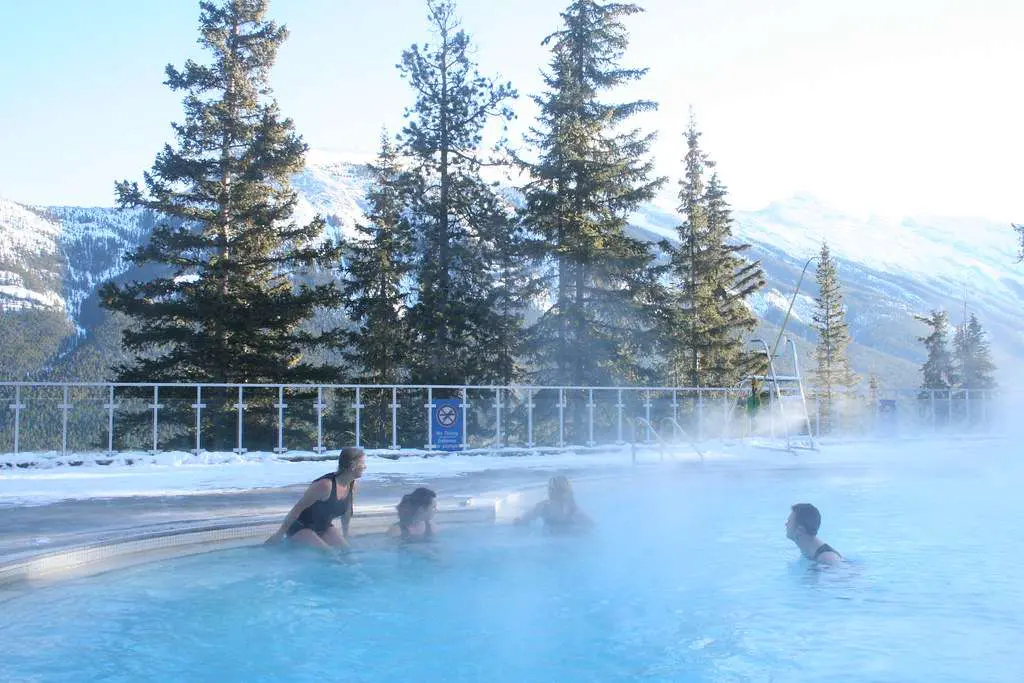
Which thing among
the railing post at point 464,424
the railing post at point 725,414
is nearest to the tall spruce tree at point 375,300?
the railing post at point 725,414

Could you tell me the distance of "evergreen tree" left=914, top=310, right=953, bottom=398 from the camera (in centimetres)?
6781

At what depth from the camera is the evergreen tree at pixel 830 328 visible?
2571 inches

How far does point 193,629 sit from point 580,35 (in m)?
27.9

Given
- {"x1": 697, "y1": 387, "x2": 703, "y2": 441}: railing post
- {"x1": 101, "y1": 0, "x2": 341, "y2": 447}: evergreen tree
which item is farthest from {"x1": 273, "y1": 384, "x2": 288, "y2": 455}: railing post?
{"x1": 697, "y1": 387, "x2": 703, "y2": 441}: railing post

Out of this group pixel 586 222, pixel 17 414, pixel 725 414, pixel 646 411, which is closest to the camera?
pixel 17 414

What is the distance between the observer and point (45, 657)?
18.6 feet

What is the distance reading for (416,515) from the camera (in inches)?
356

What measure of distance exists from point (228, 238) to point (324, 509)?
21.4 meters

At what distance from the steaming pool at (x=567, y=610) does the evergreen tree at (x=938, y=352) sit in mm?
61035

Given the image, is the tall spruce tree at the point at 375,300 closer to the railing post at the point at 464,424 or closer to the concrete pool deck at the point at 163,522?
the railing post at the point at 464,424

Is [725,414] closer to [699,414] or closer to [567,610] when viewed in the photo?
[699,414]

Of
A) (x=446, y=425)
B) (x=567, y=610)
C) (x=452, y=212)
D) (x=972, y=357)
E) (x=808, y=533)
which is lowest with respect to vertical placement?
(x=567, y=610)

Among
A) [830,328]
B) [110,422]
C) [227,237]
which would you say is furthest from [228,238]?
[830,328]

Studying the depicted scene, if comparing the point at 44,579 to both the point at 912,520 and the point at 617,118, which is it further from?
the point at 617,118
